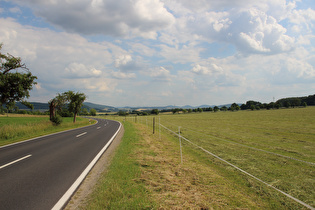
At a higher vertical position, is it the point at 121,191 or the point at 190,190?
the point at 121,191

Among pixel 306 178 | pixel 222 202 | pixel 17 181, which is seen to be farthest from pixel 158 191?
pixel 306 178

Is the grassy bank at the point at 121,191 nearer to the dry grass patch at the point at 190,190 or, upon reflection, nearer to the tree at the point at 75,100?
the dry grass patch at the point at 190,190

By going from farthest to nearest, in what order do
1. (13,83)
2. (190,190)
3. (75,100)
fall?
1. (75,100)
2. (13,83)
3. (190,190)

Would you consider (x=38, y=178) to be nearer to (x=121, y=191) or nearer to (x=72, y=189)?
(x=72, y=189)

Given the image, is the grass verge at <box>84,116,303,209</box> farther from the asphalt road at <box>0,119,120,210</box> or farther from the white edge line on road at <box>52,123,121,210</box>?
the asphalt road at <box>0,119,120,210</box>

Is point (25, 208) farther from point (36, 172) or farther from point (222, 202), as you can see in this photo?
point (222, 202)

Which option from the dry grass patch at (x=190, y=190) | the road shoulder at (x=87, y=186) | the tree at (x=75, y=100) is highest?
the tree at (x=75, y=100)

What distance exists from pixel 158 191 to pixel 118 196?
3.36ft

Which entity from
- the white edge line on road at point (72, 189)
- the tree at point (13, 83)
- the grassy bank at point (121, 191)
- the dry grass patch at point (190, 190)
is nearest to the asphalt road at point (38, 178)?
the white edge line on road at point (72, 189)

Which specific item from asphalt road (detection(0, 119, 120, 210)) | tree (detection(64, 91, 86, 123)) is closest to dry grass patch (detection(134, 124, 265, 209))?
asphalt road (detection(0, 119, 120, 210))

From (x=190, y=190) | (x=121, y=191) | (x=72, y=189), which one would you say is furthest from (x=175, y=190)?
(x=72, y=189)

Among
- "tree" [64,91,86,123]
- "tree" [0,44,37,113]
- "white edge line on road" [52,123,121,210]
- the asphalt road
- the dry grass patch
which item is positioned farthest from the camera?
"tree" [64,91,86,123]

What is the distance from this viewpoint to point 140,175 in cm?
530

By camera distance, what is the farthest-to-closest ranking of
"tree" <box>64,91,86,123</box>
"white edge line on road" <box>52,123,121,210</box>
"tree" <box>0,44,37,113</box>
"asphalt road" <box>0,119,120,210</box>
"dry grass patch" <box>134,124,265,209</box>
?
"tree" <box>64,91,86,123</box>, "tree" <box>0,44,37,113</box>, "dry grass patch" <box>134,124,265,209</box>, "asphalt road" <box>0,119,120,210</box>, "white edge line on road" <box>52,123,121,210</box>
